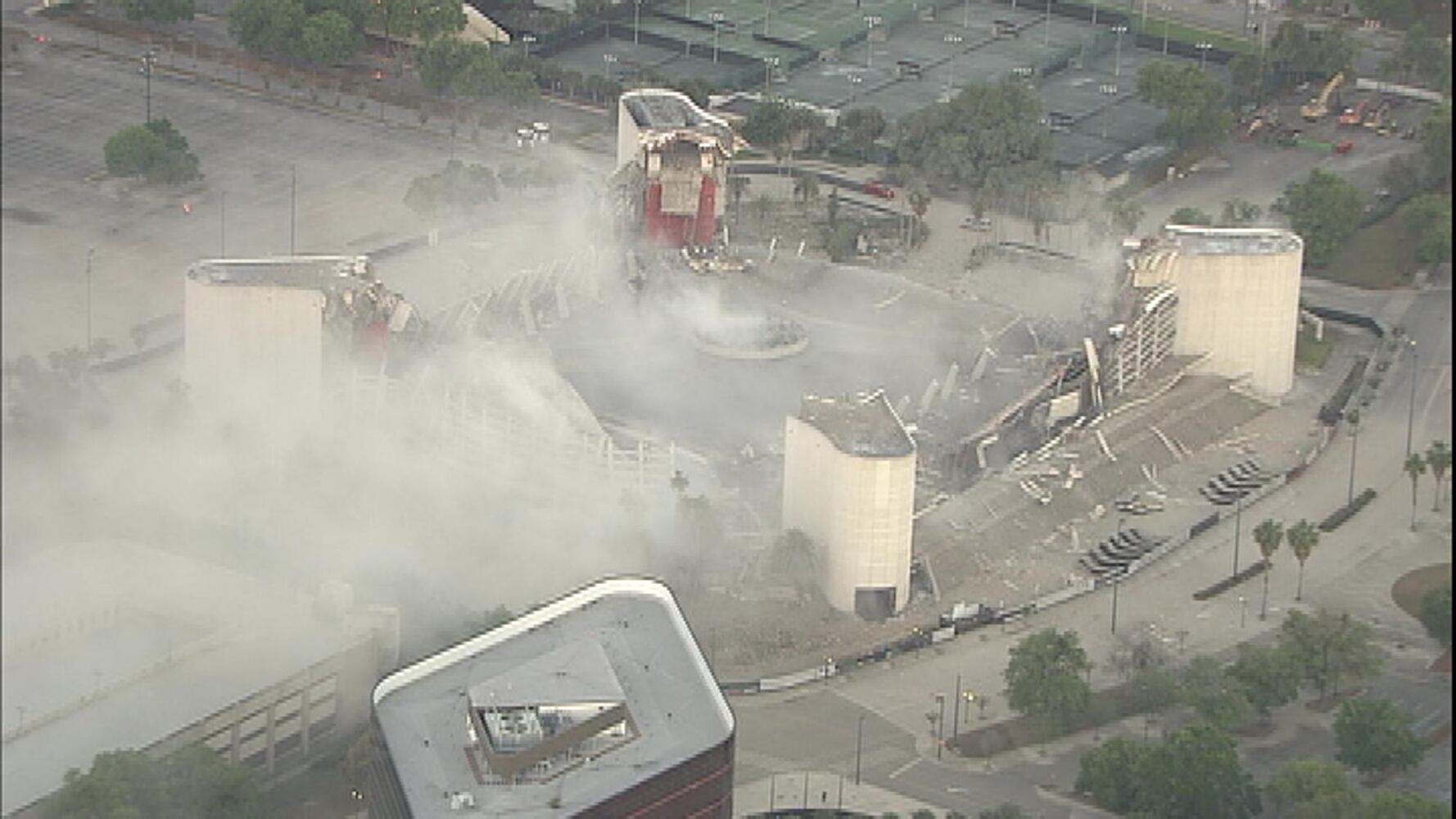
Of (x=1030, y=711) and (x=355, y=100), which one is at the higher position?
(x=355, y=100)

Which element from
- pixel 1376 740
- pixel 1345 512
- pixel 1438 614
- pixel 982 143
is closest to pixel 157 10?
pixel 982 143

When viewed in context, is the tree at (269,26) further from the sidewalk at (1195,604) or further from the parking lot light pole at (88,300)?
the sidewalk at (1195,604)

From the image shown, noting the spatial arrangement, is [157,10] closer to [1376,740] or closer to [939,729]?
[939,729]

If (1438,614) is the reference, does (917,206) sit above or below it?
above

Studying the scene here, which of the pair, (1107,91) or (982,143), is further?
(1107,91)

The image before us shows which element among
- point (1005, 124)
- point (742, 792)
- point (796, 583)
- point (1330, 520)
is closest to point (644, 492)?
point (796, 583)

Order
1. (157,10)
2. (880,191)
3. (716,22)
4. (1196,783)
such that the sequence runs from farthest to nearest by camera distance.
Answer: (716,22)
(157,10)
(880,191)
(1196,783)

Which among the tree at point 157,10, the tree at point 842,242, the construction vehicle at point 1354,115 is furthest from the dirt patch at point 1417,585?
the tree at point 157,10

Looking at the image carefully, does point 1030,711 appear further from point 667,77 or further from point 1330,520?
point 667,77

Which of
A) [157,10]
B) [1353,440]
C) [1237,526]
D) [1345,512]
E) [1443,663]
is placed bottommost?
[1443,663]
